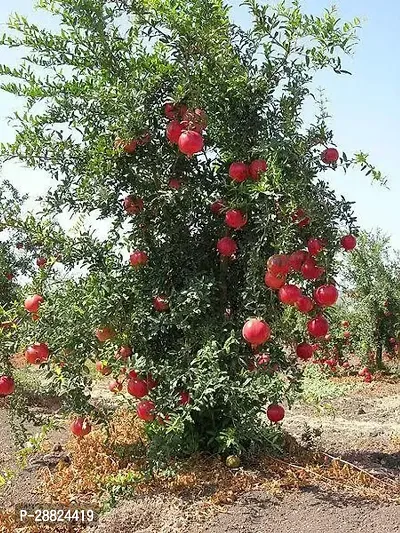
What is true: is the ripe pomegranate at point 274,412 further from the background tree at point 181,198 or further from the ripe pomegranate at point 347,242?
the ripe pomegranate at point 347,242

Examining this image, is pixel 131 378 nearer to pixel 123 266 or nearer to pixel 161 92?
pixel 123 266

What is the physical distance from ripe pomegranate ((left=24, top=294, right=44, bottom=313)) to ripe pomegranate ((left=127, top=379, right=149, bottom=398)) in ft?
2.53

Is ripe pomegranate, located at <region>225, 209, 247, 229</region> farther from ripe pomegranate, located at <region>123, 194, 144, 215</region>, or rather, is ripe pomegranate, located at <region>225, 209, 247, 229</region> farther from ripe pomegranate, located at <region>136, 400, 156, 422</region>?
ripe pomegranate, located at <region>136, 400, 156, 422</region>

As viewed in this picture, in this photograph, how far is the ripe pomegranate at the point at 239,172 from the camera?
3.89m

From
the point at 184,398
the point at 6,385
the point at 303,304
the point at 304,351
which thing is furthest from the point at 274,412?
the point at 6,385

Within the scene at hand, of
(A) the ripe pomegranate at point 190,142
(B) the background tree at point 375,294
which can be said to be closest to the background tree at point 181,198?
(A) the ripe pomegranate at point 190,142

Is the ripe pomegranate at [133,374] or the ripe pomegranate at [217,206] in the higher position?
the ripe pomegranate at [217,206]

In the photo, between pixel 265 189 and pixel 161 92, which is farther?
pixel 161 92

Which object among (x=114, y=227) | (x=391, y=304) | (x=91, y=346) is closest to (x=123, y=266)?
(x=114, y=227)

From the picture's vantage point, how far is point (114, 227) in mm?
4398

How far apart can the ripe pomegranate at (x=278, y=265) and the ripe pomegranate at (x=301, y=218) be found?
14.1 inches

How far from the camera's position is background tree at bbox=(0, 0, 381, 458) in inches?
154

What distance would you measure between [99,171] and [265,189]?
3.58ft

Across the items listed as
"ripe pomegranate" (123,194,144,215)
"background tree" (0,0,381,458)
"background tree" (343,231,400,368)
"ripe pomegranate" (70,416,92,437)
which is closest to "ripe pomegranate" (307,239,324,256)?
"background tree" (0,0,381,458)
